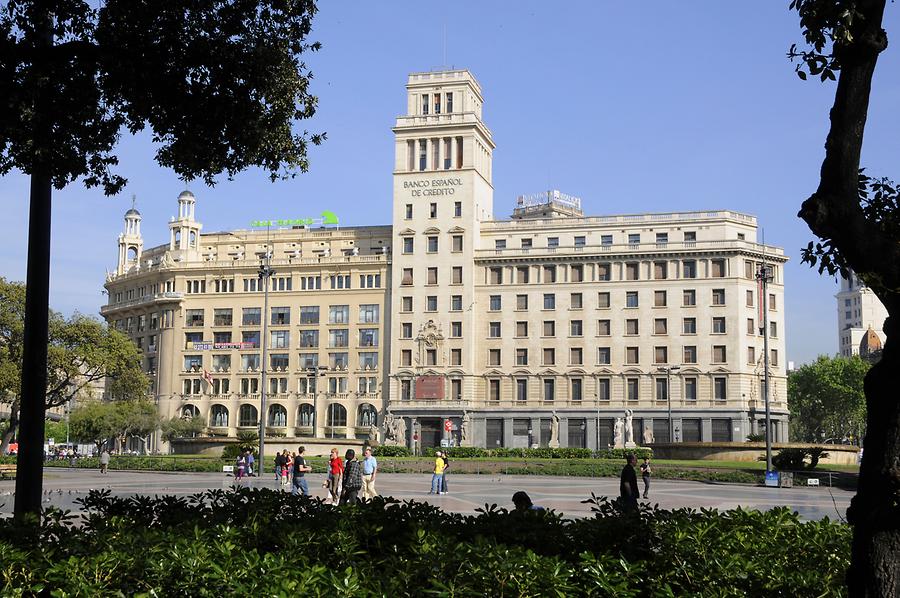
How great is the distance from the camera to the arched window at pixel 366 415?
90662mm

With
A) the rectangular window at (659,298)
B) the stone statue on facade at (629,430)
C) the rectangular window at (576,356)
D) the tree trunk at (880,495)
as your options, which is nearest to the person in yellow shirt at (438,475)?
the tree trunk at (880,495)

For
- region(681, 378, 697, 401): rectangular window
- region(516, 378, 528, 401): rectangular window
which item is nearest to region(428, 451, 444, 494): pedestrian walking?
region(681, 378, 697, 401): rectangular window

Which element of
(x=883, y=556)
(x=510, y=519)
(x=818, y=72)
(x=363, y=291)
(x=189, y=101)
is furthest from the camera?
(x=363, y=291)

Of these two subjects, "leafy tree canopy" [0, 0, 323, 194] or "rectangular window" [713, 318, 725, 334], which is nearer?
"leafy tree canopy" [0, 0, 323, 194]

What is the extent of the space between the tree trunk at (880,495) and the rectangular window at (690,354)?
79639mm

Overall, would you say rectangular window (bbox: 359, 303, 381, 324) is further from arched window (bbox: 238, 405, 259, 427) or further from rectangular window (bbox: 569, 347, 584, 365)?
rectangular window (bbox: 569, 347, 584, 365)

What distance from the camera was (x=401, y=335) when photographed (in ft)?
295

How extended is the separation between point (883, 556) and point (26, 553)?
5819mm

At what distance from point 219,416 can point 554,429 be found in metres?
33.1

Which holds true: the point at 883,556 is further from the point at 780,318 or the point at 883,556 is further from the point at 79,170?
the point at 780,318

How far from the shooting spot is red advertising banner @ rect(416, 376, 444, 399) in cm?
8788

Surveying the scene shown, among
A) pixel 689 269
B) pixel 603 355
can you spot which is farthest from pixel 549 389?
pixel 689 269

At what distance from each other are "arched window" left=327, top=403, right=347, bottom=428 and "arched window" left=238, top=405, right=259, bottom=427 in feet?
26.2

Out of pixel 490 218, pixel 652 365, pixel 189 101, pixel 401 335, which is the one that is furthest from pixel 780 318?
pixel 189 101
